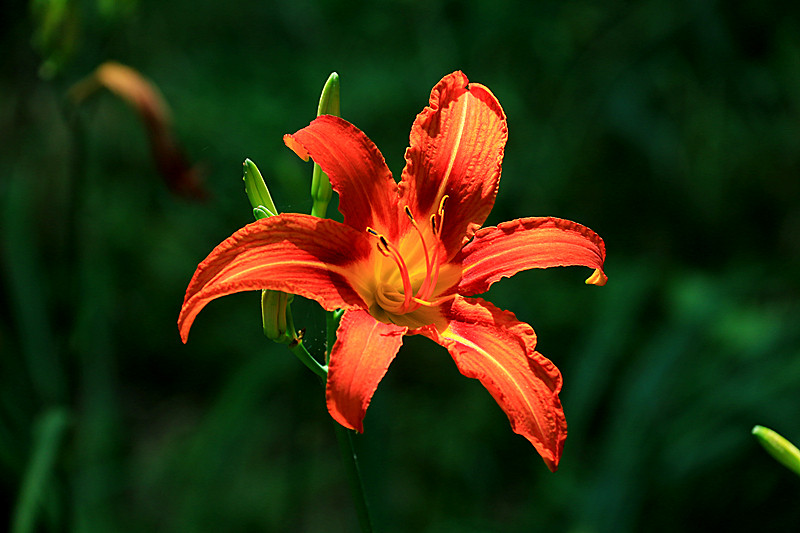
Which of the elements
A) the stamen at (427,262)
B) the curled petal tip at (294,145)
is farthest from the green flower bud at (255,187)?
the stamen at (427,262)

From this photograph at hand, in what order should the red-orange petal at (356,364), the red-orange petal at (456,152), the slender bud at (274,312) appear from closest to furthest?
the red-orange petal at (356,364), the slender bud at (274,312), the red-orange petal at (456,152)

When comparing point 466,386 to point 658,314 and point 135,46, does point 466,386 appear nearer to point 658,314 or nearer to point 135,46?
point 658,314

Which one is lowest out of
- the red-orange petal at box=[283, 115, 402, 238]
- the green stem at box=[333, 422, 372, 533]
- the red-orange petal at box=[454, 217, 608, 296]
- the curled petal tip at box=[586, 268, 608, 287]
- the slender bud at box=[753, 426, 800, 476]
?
the green stem at box=[333, 422, 372, 533]

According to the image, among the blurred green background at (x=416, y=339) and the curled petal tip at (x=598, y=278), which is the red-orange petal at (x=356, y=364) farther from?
the blurred green background at (x=416, y=339)

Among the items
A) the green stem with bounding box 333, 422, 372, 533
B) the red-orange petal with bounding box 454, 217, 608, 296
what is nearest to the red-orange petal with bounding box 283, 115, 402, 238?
the red-orange petal with bounding box 454, 217, 608, 296

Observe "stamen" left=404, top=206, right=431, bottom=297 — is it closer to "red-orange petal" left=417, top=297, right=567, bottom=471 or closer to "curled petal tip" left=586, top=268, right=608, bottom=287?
"red-orange petal" left=417, top=297, right=567, bottom=471

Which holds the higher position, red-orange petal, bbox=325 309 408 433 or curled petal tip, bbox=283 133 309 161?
curled petal tip, bbox=283 133 309 161
